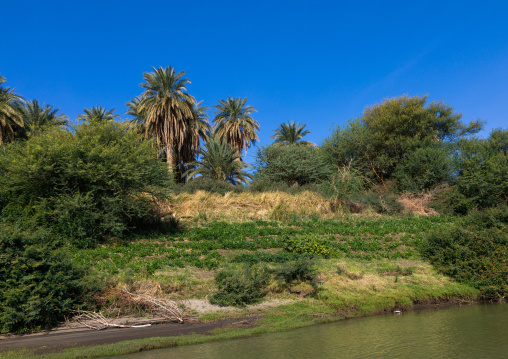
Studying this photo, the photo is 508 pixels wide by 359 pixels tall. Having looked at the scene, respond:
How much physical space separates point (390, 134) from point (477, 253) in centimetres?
2848

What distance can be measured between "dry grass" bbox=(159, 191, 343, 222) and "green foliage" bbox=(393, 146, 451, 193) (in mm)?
12652

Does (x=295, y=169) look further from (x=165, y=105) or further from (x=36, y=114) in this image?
(x=36, y=114)

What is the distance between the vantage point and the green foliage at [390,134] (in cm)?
4322

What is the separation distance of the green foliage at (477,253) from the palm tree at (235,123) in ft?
103

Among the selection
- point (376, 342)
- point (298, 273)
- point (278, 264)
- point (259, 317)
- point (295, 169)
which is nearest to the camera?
point (376, 342)

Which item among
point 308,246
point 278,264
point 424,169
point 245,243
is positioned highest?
point 424,169

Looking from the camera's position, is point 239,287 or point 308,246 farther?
point 308,246

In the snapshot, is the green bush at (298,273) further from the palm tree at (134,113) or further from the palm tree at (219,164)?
the palm tree at (134,113)

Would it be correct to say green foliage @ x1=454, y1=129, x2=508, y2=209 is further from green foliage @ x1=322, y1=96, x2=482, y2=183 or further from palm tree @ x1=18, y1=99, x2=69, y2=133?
palm tree @ x1=18, y1=99, x2=69, y2=133

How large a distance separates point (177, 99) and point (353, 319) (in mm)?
31019

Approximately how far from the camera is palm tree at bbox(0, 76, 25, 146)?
121 feet

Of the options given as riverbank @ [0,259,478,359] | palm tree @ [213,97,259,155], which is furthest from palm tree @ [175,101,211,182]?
riverbank @ [0,259,478,359]

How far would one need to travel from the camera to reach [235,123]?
4753cm

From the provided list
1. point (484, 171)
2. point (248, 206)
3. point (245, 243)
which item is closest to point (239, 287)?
point (245, 243)
